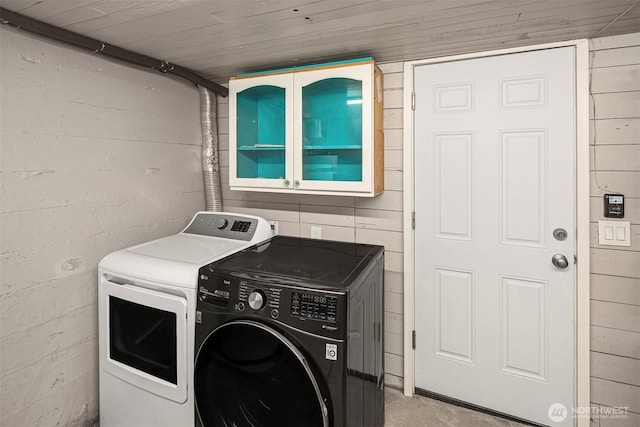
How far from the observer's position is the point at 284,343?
1350mm

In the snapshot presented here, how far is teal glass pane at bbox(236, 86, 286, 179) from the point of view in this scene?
2193 millimetres

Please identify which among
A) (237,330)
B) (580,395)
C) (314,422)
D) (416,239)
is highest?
(416,239)

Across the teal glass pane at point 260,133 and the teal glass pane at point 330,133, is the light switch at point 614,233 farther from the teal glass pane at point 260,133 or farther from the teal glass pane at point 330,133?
the teal glass pane at point 260,133

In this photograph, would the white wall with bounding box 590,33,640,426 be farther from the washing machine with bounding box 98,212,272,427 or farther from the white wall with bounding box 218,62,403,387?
the washing machine with bounding box 98,212,272,427

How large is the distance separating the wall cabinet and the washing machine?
59 centimetres

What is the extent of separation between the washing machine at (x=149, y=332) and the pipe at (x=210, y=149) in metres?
0.69

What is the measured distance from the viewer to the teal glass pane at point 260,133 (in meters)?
2.19

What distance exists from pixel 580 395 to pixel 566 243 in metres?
0.78

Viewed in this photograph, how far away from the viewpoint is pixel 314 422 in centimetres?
135

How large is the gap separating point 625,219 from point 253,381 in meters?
1.90

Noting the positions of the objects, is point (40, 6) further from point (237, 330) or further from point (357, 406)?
point (357, 406)

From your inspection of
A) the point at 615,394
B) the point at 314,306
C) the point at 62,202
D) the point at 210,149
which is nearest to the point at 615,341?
the point at 615,394

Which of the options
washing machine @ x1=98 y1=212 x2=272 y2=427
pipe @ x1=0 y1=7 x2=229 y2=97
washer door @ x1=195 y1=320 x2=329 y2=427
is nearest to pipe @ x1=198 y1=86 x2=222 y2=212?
pipe @ x1=0 y1=7 x2=229 y2=97

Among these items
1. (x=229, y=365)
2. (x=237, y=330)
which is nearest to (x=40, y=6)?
(x=237, y=330)
